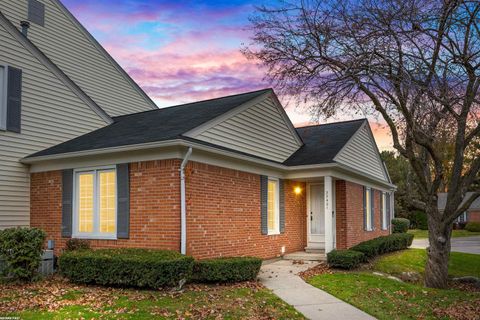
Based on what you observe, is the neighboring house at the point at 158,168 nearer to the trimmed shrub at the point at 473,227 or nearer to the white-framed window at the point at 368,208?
the white-framed window at the point at 368,208

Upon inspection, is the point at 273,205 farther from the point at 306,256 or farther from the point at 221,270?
the point at 221,270

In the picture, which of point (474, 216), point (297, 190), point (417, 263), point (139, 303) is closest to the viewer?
point (139, 303)

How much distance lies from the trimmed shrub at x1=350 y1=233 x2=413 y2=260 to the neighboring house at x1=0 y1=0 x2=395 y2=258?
920 millimetres

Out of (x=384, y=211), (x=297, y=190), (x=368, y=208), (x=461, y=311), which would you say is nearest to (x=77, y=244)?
(x=297, y=190)

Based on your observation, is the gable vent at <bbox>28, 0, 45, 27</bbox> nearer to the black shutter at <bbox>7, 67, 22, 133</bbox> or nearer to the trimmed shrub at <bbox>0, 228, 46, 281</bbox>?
the black shutter at <bbox>7, 67, 22, 133</bbox>

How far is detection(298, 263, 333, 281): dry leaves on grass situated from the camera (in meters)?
11.5

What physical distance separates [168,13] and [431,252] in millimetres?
9918

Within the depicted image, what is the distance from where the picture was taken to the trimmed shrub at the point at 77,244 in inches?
462

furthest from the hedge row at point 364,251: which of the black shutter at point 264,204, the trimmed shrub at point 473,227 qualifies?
the trimmed shrub at point 473,227

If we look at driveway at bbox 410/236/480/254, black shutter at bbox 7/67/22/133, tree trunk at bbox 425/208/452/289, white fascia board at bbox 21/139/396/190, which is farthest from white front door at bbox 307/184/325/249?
driveway at bbox 410/236/480/254

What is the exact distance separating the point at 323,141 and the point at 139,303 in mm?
11280

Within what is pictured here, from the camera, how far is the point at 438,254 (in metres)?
12.3

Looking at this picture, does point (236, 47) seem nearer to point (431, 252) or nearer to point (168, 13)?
point (168, 13)

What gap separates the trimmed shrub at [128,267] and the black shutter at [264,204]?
450 centimetres
